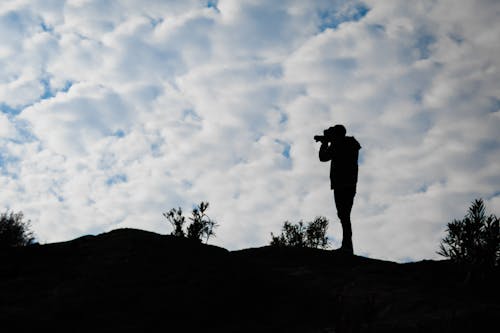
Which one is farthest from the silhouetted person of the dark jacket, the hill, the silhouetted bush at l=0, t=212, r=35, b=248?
the silhouetted bush at l=0, t=212, r=35, b=248

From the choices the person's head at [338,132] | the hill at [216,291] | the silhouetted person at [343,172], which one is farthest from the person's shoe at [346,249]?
the person's head at [338,132]

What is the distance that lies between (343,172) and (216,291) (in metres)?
4.00

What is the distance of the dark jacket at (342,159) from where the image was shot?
32.5 feet

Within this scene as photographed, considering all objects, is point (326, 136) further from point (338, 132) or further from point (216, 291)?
point (216, 291)

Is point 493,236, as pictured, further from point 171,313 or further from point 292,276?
point 171,313

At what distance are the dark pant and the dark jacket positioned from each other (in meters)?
0.13

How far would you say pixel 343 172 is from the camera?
391 inches

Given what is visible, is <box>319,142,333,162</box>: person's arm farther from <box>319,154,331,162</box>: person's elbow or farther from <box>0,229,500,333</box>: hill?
<box>0,229,500,333</box>: hill

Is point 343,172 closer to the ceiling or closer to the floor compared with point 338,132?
closer to the floor

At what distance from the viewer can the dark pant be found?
9914mm

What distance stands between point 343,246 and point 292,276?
1936 millimetres

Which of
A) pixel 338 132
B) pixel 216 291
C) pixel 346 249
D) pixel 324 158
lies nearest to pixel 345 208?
pixel 346 249

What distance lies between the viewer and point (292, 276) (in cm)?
849

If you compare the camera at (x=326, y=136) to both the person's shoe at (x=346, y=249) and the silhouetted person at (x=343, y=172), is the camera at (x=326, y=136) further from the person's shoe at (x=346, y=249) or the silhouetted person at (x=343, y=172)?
the person's shoe at (x=346, y=249)
